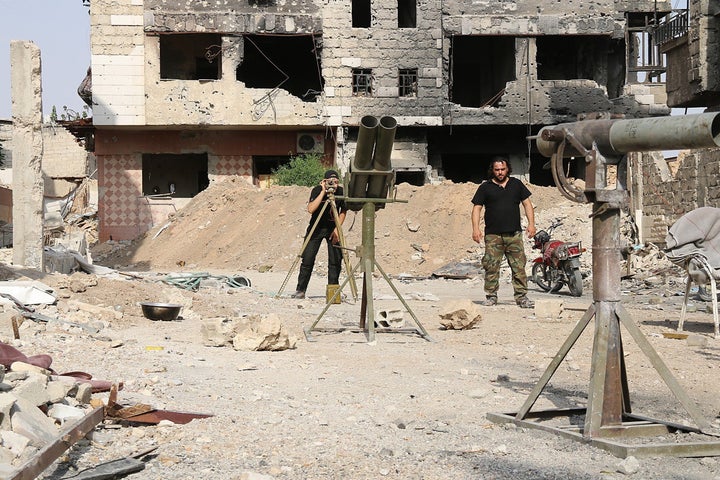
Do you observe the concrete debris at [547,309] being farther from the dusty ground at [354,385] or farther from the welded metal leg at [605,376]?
the welded metal leg at [605,376]

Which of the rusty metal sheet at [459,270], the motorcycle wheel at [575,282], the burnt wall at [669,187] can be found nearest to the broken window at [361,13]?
the burnt wall at [669,187]

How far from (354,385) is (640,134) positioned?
8.70 ft

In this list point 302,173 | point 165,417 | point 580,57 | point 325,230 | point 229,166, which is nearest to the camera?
point 165,417

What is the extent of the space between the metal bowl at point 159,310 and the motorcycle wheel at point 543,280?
6.85 m

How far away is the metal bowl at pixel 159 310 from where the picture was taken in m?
9.78

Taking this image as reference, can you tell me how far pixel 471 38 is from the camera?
31.8 meters

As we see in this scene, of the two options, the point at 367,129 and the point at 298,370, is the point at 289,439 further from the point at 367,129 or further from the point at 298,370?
the point at 367,129

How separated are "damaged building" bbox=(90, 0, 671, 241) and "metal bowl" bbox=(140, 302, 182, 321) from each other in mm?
18790

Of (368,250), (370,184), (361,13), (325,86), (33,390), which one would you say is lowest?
(33,390)

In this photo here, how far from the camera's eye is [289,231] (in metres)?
22.5

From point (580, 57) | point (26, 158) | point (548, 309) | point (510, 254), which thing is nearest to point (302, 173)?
point (580, 57)

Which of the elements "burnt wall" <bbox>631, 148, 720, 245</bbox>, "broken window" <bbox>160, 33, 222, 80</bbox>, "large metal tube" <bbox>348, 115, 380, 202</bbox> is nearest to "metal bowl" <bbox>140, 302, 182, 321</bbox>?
"large metal tube" <bbox>348, 115, 380, 202</bbox>

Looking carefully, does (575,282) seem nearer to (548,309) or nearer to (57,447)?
(548,309)

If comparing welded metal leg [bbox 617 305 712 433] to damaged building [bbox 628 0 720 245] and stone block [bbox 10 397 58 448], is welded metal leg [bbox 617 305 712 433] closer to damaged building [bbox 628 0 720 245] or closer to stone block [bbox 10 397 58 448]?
stone block [bbox 10 397 58 448]
